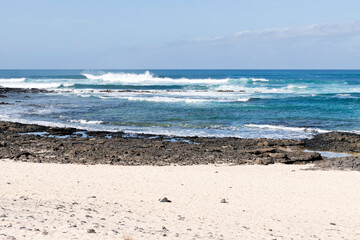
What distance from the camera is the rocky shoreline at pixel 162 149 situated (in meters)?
13.7

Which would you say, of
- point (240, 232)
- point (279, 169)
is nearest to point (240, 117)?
point (279, 169)

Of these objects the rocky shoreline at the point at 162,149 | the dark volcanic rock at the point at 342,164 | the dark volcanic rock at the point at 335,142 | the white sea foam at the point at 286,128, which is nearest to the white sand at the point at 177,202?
the dark volcanic rock at the point at 342,164

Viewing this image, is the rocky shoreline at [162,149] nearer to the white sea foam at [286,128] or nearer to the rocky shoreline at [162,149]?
the rocky shoreline at [162,149]

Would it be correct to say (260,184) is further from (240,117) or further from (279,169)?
(240,117)

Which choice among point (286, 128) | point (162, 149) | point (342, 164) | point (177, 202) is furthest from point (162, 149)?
point (286, 128)

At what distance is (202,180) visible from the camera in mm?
11133

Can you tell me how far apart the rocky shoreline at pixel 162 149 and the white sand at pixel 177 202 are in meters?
Result: 1.03

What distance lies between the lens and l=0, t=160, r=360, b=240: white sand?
6.55m

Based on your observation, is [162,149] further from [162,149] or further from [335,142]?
[335,142]

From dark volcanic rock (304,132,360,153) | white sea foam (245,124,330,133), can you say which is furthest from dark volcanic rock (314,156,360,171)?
white sea foam (245,124,330,133)

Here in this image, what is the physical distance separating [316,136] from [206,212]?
12.3 meters

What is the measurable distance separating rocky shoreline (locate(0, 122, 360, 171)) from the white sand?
103 centimetres

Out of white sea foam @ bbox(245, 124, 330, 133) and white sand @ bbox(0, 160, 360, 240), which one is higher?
white sea foam @ bbox(245, 124, 330, 133)

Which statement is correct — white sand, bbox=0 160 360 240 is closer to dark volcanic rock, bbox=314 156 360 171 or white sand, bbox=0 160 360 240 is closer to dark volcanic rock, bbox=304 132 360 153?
dark volcanic rock, bbox=314 156 360 171
